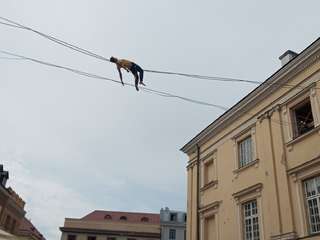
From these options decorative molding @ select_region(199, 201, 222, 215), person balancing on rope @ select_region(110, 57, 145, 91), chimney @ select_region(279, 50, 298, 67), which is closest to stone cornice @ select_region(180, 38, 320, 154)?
chimney @ select_region(279, 50, 298, 67)

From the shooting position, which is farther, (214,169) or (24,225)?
(24,225)

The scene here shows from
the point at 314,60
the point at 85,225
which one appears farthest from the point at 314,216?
the point at 85,225

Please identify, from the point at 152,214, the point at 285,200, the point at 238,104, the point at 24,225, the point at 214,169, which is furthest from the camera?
the point at 152,214

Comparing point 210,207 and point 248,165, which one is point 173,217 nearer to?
point 210,207

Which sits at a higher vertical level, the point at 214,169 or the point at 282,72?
the point at 282,72

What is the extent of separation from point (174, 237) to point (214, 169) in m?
46.1

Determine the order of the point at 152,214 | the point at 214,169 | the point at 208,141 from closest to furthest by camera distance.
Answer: the point at 214,169
the point at 208,141
the point at 152,214

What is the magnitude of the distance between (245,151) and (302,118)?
10.2 feet

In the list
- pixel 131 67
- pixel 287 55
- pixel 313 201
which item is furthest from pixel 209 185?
pixel 131 67

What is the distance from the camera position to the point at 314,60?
45.6ft

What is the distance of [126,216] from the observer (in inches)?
2557

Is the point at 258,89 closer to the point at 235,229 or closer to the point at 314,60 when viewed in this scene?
the point at 314,60

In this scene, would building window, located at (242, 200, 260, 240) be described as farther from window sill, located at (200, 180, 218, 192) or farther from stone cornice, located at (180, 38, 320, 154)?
stone cornice, located at (180, 38, 320, 154)

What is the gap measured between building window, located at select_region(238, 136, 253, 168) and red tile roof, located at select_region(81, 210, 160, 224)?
158ft
